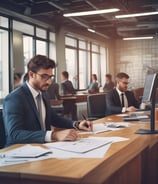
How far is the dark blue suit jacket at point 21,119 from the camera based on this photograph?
2002 millimetres

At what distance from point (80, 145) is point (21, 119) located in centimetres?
55

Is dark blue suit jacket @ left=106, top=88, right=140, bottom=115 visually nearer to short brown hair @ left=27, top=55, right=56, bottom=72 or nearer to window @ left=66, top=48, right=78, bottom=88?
short brown hair @ left=27, top=55, right=56, bottom=72

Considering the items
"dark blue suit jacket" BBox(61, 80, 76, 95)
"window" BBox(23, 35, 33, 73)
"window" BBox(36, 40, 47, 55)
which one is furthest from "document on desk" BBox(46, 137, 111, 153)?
"window" BBox(36, 40, 47, 55)

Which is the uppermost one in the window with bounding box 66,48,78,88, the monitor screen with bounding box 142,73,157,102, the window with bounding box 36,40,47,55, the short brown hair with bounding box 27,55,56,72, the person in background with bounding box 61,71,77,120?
the window with bounding box 36,40,47,55

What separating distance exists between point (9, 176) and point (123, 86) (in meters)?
3.51

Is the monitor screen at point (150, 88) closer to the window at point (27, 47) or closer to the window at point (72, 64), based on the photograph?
the window at point (27, 47)

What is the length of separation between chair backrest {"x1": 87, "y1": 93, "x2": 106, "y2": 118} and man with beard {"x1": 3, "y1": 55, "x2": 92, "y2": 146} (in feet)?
6.49

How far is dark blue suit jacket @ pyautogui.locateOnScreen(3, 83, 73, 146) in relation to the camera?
2.00 meters

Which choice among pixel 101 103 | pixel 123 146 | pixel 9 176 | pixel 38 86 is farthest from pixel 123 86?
pixel 9 176

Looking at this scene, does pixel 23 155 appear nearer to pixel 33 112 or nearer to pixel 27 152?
pixel 27 152

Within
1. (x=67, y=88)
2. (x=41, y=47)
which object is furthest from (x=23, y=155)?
(x=41, y=47)

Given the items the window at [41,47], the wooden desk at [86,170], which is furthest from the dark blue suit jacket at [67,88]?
the wooden desk at [86,170]

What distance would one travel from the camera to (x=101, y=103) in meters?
4.74

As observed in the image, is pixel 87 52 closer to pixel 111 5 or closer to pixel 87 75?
pixel 87 75
